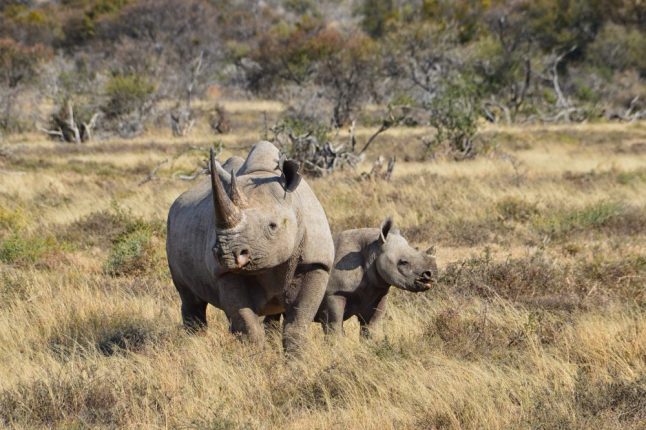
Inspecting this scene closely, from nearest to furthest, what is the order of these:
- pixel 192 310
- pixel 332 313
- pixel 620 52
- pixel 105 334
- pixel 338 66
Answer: pixel 332 313, pixel 192 310, pixel 105 334, pixel 338 66, pixel 620 52

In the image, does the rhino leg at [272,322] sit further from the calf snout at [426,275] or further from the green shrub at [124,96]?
the green shrub at [124,96]

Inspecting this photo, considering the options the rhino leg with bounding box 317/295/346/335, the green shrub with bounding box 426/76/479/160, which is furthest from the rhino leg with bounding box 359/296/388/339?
the green shrub with bounding box 426/76/479/160

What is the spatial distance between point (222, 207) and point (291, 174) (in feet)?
2.34

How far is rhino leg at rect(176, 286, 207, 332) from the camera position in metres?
7.14

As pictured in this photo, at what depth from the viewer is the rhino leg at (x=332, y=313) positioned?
6855mm

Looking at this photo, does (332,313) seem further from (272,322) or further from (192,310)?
(192,310)

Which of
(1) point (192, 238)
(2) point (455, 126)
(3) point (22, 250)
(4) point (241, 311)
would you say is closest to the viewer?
(4) point (241, 311)

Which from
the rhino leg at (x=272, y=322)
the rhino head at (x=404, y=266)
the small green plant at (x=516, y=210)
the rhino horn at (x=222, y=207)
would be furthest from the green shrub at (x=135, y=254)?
the rhino horn at (x=222, y=207)

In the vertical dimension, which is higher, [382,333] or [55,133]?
[382,333]

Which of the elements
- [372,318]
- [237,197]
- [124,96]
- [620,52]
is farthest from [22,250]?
[620,52]

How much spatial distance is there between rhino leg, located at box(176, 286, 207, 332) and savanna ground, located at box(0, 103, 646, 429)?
0.73ft

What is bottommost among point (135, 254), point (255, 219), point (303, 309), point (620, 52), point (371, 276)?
point (620, 52)

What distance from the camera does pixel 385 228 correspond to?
7.29 meters

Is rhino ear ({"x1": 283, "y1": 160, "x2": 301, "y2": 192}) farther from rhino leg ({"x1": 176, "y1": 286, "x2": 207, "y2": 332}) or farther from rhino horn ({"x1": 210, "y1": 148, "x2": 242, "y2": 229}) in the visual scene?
rhino leg ({"x1": 176, "y1": 286, "x2": 207, "y2": 332})
